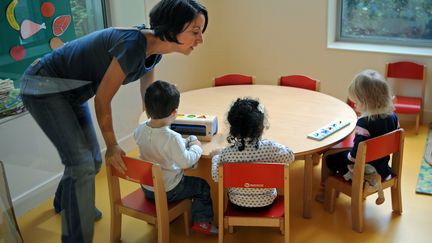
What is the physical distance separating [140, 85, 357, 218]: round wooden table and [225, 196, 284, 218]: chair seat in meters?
0.25

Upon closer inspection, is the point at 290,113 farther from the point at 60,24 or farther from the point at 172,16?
the point at 60,24

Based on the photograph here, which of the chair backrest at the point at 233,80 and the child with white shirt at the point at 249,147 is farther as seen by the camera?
the chair backrest at the point at 233,80

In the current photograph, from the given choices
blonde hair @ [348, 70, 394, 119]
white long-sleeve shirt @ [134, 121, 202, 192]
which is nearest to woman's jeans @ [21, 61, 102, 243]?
white long-sleeve shirt @ [134, 121, 202, 192]

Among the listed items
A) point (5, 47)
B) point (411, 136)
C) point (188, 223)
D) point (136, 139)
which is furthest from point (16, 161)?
point (411, 136)

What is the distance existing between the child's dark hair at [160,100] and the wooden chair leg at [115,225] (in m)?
0.54

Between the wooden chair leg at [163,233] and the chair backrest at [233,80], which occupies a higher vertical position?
the chair backrest at [233,80]

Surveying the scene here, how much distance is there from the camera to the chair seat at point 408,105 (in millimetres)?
3625

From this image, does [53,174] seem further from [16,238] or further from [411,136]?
[411,136]

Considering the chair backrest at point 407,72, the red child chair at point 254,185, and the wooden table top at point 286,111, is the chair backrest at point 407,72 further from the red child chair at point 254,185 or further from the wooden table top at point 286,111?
the red child chair at point 254,185

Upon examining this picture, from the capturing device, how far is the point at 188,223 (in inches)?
97.2

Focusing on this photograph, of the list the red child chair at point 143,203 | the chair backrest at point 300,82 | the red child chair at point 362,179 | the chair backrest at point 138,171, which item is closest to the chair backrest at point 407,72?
the chair backrest at point 300,82

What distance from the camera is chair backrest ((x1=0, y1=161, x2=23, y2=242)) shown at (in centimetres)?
167

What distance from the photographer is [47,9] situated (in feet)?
6.46

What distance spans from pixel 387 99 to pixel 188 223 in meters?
1.15
